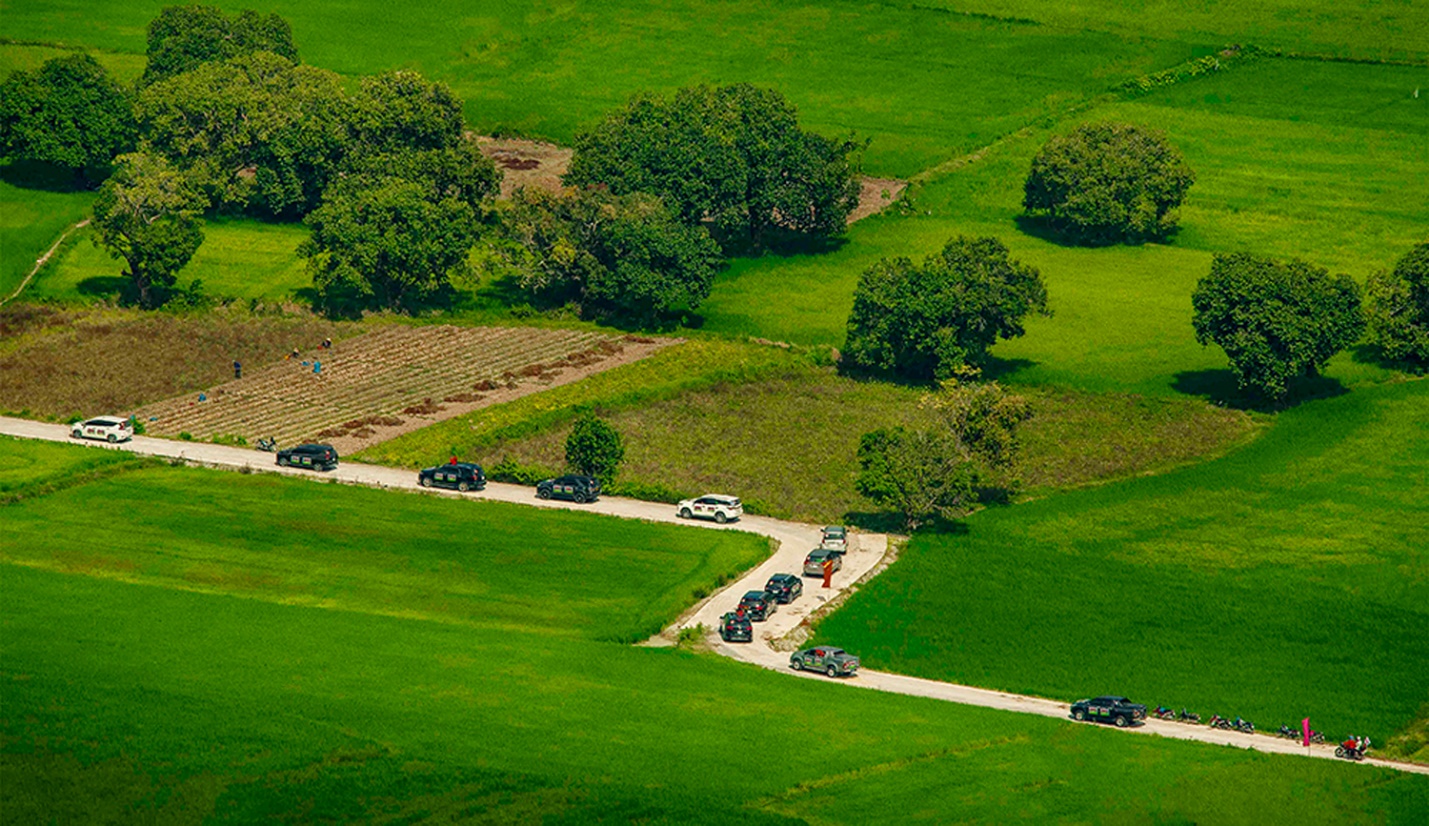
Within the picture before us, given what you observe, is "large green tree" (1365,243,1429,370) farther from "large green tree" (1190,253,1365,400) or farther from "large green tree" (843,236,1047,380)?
"large green tree" (843,236,1047,380)

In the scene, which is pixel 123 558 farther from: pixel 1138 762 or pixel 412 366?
pixel 1138 762

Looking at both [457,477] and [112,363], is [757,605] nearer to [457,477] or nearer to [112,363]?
[457,477]

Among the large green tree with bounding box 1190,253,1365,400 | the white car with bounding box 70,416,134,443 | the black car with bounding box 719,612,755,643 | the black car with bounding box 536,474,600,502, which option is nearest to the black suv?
the black car with bounding box 536,474,600,502

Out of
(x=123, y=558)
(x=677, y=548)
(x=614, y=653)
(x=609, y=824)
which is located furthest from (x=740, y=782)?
(x=123, y=558)

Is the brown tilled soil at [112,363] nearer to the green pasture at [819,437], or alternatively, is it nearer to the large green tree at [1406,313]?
the green pasture at [819,437]

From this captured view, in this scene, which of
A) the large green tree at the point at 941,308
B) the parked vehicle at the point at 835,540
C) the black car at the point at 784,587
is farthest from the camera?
the large green tree at the point at 941,308

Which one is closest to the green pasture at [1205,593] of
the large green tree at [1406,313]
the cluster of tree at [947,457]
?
the cluster of tree at [947,457]
